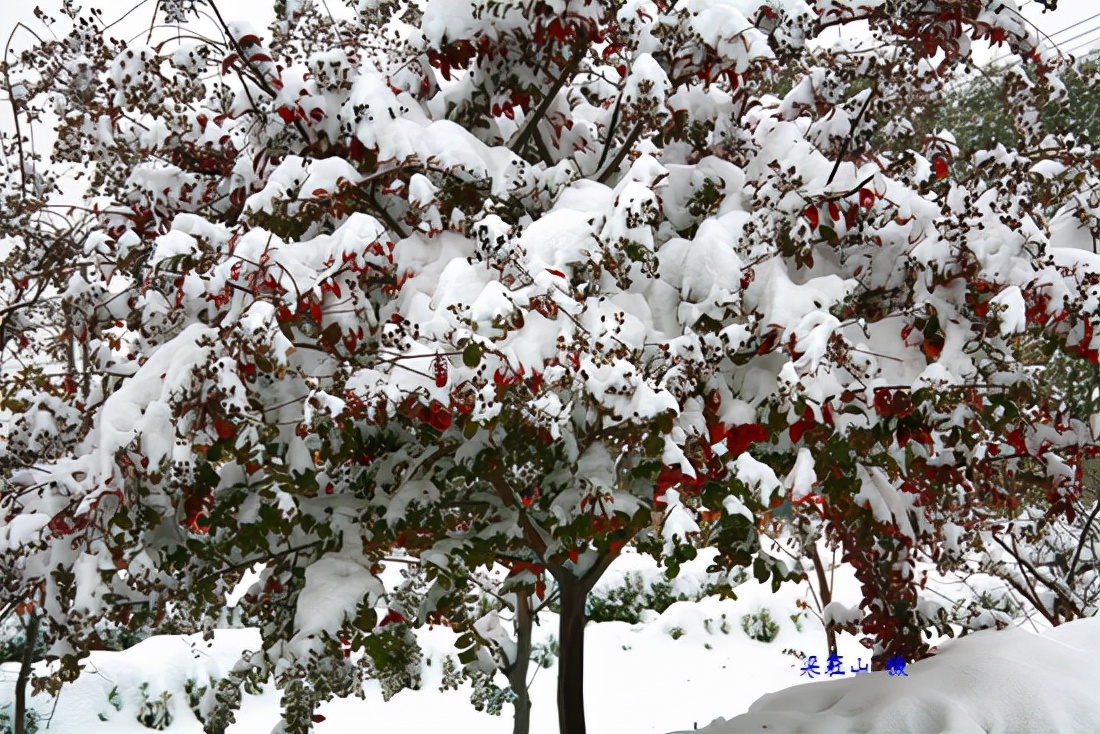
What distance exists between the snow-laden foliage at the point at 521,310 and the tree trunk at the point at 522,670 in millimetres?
1075

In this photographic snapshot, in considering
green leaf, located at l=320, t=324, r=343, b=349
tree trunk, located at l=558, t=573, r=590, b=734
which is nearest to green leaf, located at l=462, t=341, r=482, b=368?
green leaf, located at l=320, t=324, r=343, b=349

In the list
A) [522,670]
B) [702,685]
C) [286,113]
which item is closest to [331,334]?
[286,113]

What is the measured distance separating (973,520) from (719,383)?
2514 millimetres

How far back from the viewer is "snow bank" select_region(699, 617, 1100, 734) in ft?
11.2

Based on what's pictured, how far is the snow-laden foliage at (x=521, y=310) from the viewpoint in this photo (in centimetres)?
264

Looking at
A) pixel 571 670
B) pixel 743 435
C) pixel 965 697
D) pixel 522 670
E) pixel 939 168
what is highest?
pixel 939 168

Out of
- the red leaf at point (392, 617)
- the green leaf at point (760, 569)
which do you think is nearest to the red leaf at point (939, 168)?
the green leaf at point (760, 569)

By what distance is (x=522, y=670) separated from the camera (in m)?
4.74

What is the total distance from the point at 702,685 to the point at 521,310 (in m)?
5.93

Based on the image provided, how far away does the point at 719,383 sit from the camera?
2.92m

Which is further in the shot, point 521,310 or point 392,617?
point 392,617

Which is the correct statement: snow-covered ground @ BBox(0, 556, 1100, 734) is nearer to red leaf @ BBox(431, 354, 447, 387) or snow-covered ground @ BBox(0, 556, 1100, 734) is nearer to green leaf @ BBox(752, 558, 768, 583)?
green leaf @ BBox(752, 558, 768, 583)

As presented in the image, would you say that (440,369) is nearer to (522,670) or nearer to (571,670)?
(571,670)

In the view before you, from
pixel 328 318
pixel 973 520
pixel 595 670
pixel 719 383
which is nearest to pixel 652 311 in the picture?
pixel 719 383
